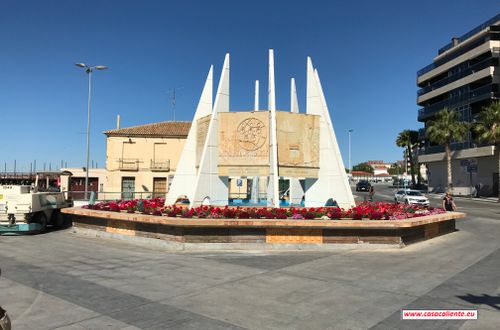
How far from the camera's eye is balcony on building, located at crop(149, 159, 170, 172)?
4266 cm

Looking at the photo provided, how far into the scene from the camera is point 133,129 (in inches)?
1713

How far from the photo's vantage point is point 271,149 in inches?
603

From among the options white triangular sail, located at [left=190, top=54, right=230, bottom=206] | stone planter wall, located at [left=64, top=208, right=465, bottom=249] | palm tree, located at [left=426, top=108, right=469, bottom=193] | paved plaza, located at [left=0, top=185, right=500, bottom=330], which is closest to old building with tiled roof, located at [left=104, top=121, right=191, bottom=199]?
white triangular sail, located at [left=190, top=54, right=230, bottom=206]

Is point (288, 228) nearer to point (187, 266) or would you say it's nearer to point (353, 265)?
point (353, 265)

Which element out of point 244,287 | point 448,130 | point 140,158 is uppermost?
point 448,130

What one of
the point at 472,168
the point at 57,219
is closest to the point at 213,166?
the point at 57,219

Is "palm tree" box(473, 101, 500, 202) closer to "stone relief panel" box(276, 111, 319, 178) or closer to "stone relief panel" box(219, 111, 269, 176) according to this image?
"stone relief panel" box(276, 111, 319, 178)

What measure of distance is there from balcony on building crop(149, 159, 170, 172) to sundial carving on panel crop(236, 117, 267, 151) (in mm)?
28225

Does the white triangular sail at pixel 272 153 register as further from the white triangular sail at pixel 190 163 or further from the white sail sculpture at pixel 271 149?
the white triangular sail at pixel 190 163

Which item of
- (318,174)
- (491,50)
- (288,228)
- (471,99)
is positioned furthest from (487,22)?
(288,228)

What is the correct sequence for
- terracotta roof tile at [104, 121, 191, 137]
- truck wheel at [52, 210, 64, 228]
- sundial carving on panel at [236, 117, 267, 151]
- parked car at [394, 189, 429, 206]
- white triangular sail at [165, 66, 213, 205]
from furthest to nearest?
terracotta roof tile at [104, 121, 191, 137] → parked car at [394, 189, 429, 206] → truck wheel at [52, 210, 64, 228] → white triangular sail at [165, 66, 213, 205] → sundial carving on panel at [236, 117, 267, 151]

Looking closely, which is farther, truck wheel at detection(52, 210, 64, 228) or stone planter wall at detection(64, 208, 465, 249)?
truck wheel at detection(52, 210, 64, 228)

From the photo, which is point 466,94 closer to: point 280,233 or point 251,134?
point 251,134

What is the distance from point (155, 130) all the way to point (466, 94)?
131ft
